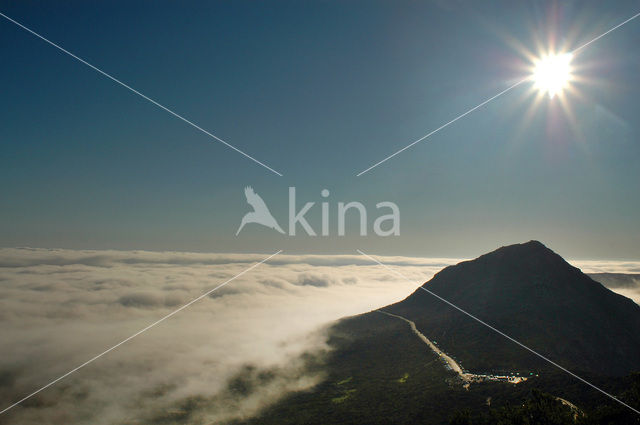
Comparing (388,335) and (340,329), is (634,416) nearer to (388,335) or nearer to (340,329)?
(388,335)

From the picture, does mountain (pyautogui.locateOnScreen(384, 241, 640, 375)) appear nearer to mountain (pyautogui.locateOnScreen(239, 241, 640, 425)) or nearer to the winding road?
mountain (pyautogui.locateOnScreen(239, 241, 640, 425))

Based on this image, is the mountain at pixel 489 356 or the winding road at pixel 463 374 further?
the winding road at pixel 463 374

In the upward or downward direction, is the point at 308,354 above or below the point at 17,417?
above

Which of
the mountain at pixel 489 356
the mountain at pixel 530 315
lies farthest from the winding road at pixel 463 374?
the mountain at pixel 530 315

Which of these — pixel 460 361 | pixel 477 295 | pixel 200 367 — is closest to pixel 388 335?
pixel 460 361

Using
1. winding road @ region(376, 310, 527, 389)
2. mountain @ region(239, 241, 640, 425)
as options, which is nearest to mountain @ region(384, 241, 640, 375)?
mountain @ region(239, 241, 640, 425)

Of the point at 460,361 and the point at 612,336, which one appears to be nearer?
the point at 460,361

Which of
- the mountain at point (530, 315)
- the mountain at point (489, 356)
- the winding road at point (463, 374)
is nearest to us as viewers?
the mountain at point (489, 356)

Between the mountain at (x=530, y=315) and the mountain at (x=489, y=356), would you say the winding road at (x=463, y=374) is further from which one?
the mountain at (x=530, y=315)

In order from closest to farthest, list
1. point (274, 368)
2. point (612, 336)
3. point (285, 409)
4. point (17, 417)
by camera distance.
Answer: point (285, 409), point (612, 336), point (17, 417), point (274, 368)
